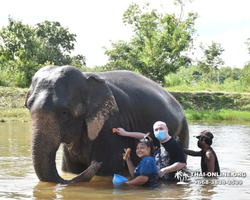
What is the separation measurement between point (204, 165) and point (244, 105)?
67.8 feet

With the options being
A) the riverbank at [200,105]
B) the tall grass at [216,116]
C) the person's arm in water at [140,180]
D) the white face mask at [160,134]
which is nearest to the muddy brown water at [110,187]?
the person's arm in water at [140,180]

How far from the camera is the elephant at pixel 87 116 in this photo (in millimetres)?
6031

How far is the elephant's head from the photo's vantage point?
6.00m

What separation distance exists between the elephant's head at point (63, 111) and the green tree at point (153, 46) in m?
28.0

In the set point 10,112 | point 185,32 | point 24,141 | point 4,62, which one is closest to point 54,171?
point 24,141

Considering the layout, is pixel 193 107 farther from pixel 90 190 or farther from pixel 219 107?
pixel 90 190

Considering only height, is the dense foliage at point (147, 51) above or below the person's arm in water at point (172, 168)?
above

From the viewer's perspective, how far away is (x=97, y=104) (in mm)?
6609

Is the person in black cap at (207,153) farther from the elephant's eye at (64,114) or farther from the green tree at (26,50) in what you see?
the green tree at (26,50)

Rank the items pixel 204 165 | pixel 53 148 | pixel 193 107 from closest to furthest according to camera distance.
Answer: pixel 53 148
pixel 204 165
pixel 193 107

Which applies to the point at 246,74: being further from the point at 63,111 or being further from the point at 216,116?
the point at 63,111

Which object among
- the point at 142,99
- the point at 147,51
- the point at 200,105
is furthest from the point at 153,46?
the point at 142,99

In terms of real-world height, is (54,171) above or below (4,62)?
below

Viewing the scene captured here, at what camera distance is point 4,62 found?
33.4m
